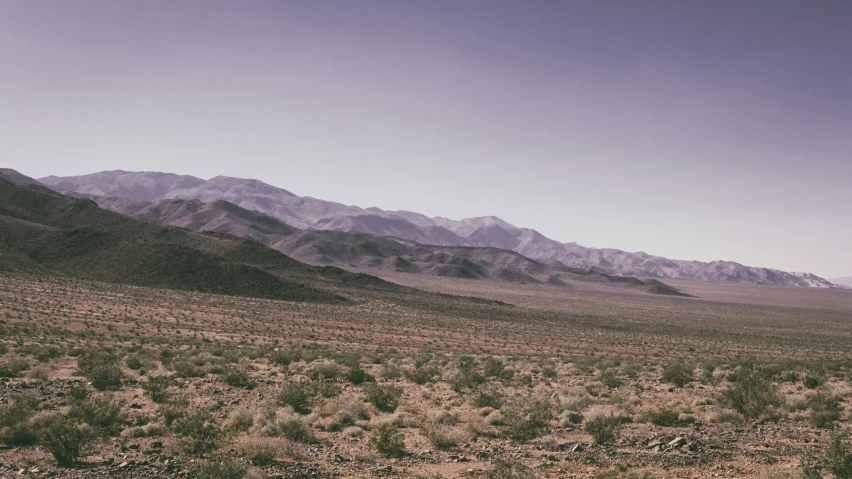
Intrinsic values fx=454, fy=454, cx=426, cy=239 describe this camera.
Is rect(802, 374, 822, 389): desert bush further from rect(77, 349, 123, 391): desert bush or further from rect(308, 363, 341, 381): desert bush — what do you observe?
rect(77, 349, 123, 391): desert bush

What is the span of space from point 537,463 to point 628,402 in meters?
7.85

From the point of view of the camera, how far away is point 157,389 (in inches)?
565

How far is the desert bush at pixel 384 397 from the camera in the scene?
14.5 metres

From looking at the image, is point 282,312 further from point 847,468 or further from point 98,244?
point 847,468

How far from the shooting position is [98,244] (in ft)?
229

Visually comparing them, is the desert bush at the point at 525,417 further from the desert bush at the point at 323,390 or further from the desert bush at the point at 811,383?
the desert bush at the point at 811,383

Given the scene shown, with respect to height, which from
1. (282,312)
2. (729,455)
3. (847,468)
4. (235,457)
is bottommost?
(282,312)

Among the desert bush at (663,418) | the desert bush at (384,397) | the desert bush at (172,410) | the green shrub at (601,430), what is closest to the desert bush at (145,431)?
the desert bush at (172,410)

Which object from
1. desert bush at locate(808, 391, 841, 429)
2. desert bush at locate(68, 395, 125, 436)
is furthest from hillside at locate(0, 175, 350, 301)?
desert bush at locate(808, 391, 841, 429)

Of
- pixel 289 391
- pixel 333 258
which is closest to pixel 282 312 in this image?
pixel 289 391

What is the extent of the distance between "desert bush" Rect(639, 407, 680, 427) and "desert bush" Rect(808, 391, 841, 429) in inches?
141

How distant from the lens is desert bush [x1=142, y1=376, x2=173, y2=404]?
14.0 metres

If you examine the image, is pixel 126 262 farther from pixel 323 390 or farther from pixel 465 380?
pixel 465 380

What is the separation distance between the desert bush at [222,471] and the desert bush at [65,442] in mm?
2895
